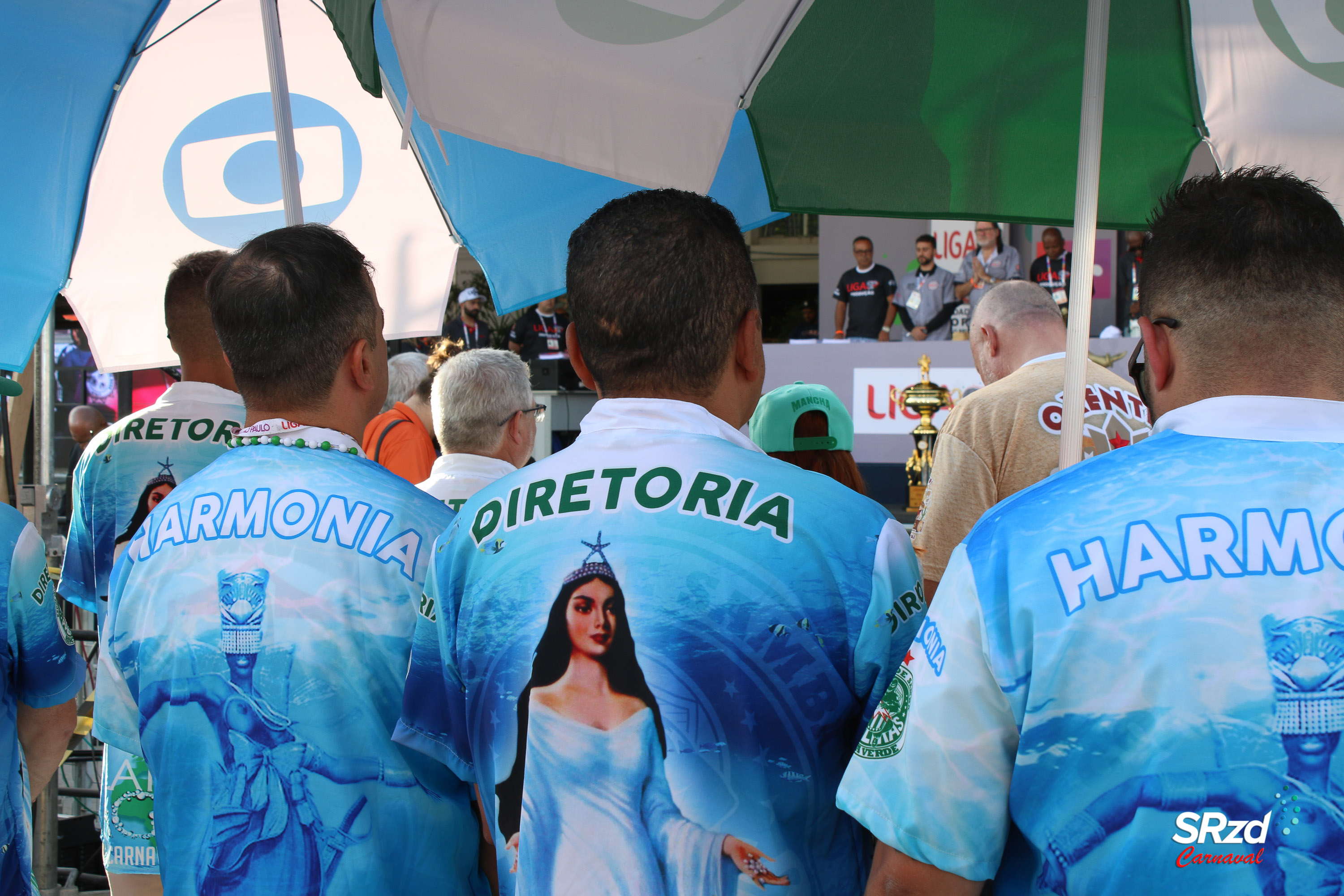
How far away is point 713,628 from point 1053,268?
9.88 m

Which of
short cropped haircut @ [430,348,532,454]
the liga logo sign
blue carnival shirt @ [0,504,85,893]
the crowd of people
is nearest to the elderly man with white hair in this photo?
short cropped haircut @ [430,348,532,454]

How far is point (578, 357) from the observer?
4.80 ft

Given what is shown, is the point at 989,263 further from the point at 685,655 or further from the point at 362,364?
the point at 685,655

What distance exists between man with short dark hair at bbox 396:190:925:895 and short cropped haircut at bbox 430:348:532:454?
1.85 meters

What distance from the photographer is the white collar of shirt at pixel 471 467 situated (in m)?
3.12

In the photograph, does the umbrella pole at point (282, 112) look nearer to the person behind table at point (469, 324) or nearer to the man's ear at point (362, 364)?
the man's ear at point (362, 364)

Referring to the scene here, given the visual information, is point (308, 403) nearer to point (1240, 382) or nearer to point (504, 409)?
point (1240, 382)

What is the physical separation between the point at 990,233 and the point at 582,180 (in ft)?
25.0

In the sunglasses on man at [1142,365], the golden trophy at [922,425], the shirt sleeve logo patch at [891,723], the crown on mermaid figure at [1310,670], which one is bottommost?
the golden trophy at [922,425]

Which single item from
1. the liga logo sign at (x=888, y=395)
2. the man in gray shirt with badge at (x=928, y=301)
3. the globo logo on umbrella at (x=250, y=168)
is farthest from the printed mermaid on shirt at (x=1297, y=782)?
the man in gray shirt with badge at (x=928, y=301)

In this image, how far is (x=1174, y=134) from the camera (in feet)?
9.70

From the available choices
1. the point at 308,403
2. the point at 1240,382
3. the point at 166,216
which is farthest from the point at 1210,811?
the point at 166,216

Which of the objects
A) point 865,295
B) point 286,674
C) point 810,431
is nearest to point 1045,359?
point 810,431

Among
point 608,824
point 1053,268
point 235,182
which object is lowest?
point 608,824
